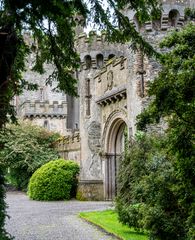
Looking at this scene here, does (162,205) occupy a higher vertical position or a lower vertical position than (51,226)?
higher

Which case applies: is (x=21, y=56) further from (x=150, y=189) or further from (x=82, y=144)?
(x=82, y=144)

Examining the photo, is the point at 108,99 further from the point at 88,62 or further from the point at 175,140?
the point at 175,140

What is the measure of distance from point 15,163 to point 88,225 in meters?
16.7

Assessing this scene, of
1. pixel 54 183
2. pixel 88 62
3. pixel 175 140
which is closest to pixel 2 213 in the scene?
pixel 175 140

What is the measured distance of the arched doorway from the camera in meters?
21.4

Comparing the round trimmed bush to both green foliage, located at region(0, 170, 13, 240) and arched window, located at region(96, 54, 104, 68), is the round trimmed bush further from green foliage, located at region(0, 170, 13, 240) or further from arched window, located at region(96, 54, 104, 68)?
green foliage, located at region(0, 170, 13, 240)

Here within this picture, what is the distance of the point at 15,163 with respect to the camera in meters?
28.4

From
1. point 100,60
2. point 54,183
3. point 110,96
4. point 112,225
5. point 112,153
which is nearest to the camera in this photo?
point 112,225

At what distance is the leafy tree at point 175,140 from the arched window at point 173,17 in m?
9.92

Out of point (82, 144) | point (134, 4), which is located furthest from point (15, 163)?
point (134, 4)

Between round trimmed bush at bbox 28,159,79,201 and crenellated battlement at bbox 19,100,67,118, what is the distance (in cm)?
1567

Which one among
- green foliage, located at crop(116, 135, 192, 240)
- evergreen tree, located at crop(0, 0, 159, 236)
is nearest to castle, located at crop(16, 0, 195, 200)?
green foliage, located at crop(116, 135, 192, 240)

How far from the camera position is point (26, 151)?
93.7 ft

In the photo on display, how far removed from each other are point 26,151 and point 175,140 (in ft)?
73.5
